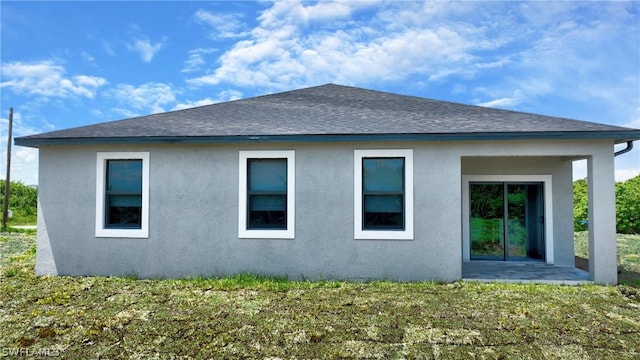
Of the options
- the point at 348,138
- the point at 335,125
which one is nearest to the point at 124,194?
the point at 335,125

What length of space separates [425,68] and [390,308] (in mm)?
10851

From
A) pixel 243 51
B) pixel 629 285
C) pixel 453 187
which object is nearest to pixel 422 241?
pixel 453 187

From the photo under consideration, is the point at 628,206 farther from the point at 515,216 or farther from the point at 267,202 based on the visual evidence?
the point at 267,202

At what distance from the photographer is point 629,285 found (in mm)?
7383

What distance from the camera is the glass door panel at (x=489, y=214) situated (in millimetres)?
9758

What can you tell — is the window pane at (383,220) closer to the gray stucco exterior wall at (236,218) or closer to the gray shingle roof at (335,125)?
the gray stucco exterior wall at (236,218)

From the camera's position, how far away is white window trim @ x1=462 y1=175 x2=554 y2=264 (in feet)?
30.8

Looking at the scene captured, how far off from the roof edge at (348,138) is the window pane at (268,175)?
553 mm

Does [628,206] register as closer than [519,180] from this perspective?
No

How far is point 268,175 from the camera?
7.80m

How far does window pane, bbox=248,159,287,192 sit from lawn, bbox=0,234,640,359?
1897 mm

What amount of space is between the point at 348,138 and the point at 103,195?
555 cm

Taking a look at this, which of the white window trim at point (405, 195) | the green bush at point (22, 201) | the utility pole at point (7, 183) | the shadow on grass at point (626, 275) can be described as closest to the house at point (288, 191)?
the white window trim at point (405, 195)

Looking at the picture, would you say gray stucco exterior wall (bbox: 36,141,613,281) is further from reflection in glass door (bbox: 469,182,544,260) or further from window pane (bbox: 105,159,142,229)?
reflection in glass door (bbox: 469,182,544,260)
